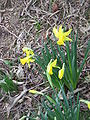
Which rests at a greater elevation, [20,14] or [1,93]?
[20,14]

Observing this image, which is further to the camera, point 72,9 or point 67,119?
point 72,9

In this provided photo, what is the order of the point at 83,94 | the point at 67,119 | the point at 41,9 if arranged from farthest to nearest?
the point at 41,9 → the point at 83,94 → the point at 67,119

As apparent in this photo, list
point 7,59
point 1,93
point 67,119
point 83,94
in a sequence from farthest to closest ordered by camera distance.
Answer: point 7,59 < point 1,93 < point 83,94 < point 67,119

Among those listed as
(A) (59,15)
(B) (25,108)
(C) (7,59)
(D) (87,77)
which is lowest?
(B) (25,108)

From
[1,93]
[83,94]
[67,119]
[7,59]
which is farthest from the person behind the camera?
[7,59]

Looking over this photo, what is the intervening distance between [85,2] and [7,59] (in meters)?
1.13

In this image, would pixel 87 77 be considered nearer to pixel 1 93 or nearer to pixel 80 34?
pixel 80 34

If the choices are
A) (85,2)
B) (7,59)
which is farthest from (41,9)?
(7,59)

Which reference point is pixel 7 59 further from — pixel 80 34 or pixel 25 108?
pixel 80 34

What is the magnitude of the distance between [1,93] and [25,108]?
340mm

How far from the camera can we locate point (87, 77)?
88.7 inches

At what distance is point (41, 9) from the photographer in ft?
9.94

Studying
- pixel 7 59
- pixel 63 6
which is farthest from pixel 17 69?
pixel 63 6

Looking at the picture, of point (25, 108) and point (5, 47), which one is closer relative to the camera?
point (25, 108)
